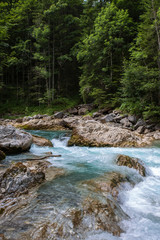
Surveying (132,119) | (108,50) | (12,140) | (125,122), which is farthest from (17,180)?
(108,50)

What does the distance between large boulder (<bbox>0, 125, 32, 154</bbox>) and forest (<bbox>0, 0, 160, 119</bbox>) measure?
8.38m

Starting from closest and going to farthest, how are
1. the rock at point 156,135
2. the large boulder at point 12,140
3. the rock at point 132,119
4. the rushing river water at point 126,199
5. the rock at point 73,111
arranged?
the rushing river water at point 126,199 < the large boulder at point 12,140 < the rock at point 156,135 < the rock at point 132,119 < the rock at point 73,111

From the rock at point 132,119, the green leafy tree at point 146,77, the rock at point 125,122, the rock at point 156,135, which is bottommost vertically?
the rock at point 156,135

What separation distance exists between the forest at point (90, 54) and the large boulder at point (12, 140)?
27.5 ft

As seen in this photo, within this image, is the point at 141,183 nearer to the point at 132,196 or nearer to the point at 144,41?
the point at 132,196

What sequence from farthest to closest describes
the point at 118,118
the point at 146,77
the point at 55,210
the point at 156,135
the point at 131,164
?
the point at 118,118 → the point at 146,77 → the point at 156,135 → the point at 131,164 → the point at 55,210

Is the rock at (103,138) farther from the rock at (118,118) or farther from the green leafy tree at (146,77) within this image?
the rock at (118,118)

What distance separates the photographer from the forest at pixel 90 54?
1194cm

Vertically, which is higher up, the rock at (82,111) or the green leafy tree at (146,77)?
the green leafy tree at (146,77)

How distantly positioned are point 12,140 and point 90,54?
49.1 ft

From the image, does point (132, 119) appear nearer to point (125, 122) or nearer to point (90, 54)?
point (125, 122)

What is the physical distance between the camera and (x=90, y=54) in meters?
17.5

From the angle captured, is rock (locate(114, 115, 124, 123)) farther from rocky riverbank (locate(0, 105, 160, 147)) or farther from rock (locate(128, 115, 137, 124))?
rock (locate(128, 115, 137, 124))

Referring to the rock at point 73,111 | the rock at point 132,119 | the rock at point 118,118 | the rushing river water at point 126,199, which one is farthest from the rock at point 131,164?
the rock at point 73,111
